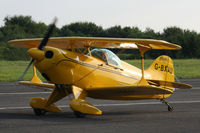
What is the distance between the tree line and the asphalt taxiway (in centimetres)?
4099

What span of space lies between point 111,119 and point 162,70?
12.8 ft

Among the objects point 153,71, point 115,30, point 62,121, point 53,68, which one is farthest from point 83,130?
point 115,30

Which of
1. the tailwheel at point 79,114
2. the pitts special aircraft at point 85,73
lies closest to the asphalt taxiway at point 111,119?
the tailwheel at point 79,114

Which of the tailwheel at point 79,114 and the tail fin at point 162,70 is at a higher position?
the tail fin at point 162,70

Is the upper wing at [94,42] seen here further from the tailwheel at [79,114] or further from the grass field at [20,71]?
the grass field at [20,71]

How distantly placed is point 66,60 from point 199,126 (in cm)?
389

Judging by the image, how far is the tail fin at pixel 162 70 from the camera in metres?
13.6

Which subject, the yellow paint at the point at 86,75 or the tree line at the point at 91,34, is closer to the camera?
the yellow paint at the point at 86,75

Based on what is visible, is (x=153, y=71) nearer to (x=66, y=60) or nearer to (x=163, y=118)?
(x=163, y=118)

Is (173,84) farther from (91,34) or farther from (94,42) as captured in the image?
(91,34)

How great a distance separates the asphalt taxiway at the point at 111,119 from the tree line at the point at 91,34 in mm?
40993

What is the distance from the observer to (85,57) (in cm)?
1152

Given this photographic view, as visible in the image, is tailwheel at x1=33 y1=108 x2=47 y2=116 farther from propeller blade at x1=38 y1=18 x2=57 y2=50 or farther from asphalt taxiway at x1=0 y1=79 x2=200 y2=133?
propeller blade at x1=38 y1=18 x2=57 y2=50

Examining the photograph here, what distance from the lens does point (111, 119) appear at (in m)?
10.7
